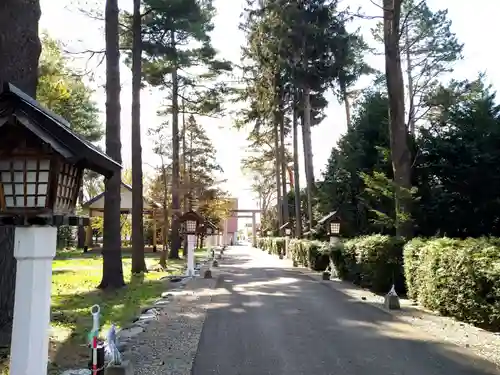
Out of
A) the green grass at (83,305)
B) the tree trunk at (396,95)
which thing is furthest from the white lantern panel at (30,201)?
the tree trunk at (396,95)

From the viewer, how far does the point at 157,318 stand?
965 centimetres

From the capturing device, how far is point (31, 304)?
3654 mm

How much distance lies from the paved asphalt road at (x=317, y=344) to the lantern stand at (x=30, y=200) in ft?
8.82

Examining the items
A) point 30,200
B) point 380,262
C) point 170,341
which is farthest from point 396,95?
point 30,200

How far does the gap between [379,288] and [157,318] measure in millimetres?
6785

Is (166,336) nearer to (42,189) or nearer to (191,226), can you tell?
(42,189)

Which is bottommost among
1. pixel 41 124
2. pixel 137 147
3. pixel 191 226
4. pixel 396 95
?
pixel 41 124

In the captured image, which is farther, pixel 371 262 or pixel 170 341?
pixel 371 262

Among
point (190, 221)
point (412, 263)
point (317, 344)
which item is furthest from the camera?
point (190, 221)

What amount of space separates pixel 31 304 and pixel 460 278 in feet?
24.6

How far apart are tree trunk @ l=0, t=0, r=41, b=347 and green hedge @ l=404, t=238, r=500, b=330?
6955 millimetres

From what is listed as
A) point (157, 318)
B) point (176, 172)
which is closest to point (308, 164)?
point (176, 172)

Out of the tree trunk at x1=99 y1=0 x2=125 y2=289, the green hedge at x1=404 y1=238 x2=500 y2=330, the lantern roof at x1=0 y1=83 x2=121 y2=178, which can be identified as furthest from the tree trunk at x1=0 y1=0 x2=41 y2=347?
the tree trunk at x1=99 y1=0 x2=125 y2=289

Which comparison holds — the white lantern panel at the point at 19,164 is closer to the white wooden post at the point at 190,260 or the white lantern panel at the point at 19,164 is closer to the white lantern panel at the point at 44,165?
the white lantern panel at the point at 44,165
